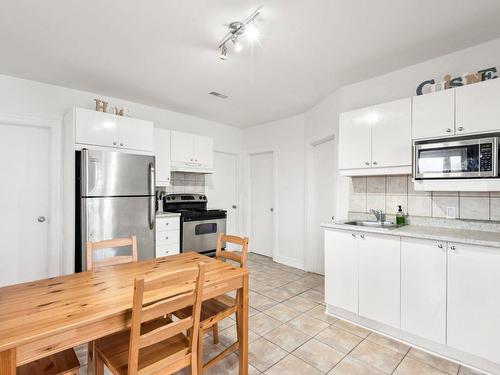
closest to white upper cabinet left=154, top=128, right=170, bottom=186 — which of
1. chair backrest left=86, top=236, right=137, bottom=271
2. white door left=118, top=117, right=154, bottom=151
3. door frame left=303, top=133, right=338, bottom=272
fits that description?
white door left=118, top=117, right=154, bottom=151

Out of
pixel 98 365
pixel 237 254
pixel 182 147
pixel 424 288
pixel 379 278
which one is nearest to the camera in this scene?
pixel 98 365

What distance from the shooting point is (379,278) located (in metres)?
2.31

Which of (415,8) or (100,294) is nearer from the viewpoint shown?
(100,294)

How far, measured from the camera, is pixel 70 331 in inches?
42.1

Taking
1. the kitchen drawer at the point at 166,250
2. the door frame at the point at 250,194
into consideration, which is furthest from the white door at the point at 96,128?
the door frame at the point at 250,194

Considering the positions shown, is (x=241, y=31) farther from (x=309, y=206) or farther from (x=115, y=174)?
(x=309, y=206)

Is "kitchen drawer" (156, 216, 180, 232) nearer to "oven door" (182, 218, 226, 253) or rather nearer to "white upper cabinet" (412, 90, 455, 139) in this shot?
"oven door" (182, 218, 226, 253)

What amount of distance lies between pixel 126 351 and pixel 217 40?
2.31 meters

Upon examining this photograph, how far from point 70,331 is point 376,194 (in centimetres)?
288

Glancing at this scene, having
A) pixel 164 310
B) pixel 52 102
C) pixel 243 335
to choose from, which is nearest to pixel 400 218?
pixel 243 335

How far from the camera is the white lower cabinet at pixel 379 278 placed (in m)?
2.21

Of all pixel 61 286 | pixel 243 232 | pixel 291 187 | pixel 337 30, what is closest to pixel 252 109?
pixel 291 187

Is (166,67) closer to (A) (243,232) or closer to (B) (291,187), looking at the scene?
(B) (291,187)

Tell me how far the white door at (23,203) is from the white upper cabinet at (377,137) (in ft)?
11.7
